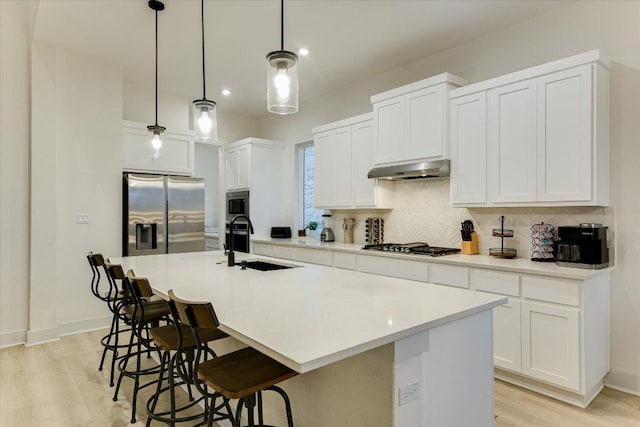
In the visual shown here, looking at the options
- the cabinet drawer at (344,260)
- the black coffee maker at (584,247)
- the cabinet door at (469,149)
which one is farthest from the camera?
the cabinet drawer at (344,260)

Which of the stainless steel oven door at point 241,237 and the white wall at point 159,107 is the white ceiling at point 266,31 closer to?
the white wall at point 159,107

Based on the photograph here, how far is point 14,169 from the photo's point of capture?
3.86 metres

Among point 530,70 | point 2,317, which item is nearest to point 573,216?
point 530,70

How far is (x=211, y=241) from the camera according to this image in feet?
22.1

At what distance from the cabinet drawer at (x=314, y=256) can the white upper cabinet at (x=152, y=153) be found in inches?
75.6

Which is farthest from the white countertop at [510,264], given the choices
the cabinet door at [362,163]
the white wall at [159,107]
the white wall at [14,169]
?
the white wall at [14,169]

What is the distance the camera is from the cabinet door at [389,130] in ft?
12.5

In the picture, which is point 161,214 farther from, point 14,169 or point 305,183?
point 305,183

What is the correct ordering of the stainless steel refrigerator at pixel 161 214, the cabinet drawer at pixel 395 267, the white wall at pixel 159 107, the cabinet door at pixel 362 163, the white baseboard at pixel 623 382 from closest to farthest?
the white baseboard at pixel 623 382 < the cabinet drawer at pixel 395 267 < the cabinet door at pixel 362 163 < the stainless steel refrigerator at pixel 161 214 < the white wall at pixel 159 107

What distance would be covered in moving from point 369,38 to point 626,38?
2.02 metres

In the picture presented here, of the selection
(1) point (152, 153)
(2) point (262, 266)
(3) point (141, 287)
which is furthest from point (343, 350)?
(1) point (152, 153)

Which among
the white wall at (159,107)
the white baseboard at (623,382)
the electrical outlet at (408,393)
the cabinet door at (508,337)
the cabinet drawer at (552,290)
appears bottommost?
the white baseboard at (623,382)

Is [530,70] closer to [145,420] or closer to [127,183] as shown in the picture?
[145,420]

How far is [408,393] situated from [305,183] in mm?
4652
